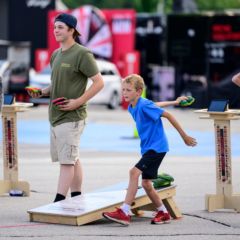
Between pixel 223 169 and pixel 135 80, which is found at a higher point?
pixel 135 80

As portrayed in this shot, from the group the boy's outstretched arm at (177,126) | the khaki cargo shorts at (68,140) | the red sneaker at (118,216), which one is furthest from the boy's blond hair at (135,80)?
the red sneaker at (118,216)

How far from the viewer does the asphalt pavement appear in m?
9.34

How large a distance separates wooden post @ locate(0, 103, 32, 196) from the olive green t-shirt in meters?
1.75

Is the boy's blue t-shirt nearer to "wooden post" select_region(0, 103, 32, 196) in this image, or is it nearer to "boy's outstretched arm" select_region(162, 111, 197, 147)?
"boy's outstretched arm" select_region(162, 111, 197, 147)

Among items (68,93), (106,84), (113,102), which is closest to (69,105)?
(68,93)

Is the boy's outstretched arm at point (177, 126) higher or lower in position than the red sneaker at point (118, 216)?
higher

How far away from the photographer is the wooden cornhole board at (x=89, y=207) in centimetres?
964

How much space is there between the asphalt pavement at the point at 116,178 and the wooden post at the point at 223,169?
10cm

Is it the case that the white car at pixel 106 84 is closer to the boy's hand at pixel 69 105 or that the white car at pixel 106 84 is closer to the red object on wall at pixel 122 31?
the red object on wall at pixel 122 31

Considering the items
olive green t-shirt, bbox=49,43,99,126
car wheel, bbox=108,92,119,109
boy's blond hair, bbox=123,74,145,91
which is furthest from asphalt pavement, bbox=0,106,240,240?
car wheel, bbox=108,92,119,109

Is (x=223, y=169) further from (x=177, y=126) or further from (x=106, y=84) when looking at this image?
(x=106, y=84)

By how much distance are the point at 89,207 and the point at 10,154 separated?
2686 millimetres

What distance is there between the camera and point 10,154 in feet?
40.0

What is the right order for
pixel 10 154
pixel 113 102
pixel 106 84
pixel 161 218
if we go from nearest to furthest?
pixel 161 218 < pixel 10 154 < pixel 106 84 < pixel 113 102
